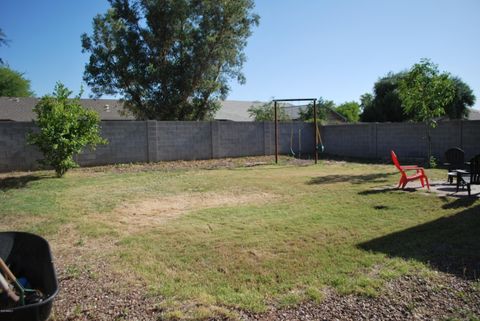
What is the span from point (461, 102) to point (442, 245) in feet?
98.9

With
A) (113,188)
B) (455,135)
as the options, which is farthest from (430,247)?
(455,135)

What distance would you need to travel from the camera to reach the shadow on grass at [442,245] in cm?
421

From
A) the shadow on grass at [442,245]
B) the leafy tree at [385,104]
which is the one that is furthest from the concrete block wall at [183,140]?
the leafy tree at [385,104]

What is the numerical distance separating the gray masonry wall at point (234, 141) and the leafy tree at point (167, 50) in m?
4.33

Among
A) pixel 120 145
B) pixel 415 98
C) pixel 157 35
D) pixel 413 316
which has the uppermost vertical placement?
pixel 157 35

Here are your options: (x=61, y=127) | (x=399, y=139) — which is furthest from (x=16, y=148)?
(x=399, y=139)

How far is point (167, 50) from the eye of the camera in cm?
2047

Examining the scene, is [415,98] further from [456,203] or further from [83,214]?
[83,214]

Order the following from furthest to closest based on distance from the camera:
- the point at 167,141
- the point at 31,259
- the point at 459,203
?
the point at 167,141 → the point at 459,203 → the point at 31,259

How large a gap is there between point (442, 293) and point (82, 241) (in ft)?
14.6

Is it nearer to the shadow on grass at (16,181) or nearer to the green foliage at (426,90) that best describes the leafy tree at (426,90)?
the green foliage at (426,90)

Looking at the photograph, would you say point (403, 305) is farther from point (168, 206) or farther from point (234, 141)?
point (234, 141)

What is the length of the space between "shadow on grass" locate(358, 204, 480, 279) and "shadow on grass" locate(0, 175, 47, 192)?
8.97 m

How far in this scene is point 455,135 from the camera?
14.9 meters
